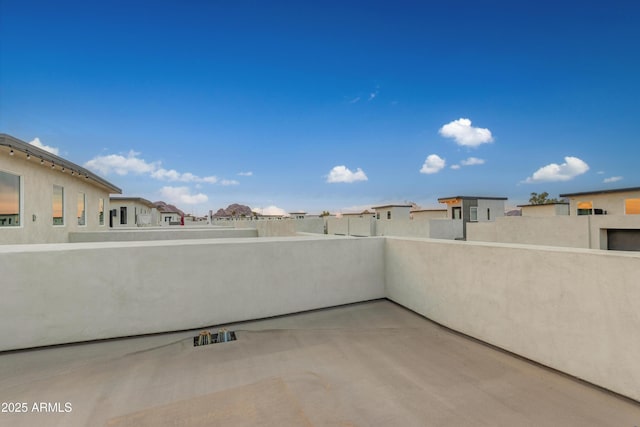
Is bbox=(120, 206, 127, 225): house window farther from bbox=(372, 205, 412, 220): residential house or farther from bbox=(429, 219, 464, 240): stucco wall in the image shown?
bbox=(372, 205, 412, 220): residential house

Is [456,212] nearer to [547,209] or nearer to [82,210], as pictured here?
[547,209]

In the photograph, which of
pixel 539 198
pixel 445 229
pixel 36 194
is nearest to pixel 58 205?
pixel 36 194

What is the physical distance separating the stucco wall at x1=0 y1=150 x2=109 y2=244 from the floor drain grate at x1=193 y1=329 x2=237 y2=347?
4575 mm

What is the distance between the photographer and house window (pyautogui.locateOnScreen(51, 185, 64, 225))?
23.5 feet

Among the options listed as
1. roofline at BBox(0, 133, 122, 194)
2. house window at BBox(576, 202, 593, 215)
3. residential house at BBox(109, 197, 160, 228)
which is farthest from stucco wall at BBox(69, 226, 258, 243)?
house window at BBox(576, 202, 593, 215)

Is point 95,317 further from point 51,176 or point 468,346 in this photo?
point 51,176

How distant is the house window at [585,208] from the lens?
53.4 ft

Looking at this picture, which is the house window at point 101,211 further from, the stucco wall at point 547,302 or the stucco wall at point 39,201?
the stucco wall at point 547,302

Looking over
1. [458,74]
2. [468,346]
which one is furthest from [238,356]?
[458,74]

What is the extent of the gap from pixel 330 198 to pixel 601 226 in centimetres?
4247

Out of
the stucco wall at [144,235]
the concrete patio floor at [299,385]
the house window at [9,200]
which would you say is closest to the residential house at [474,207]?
the stucco wall at [144,235]

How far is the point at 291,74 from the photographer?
17.0 m

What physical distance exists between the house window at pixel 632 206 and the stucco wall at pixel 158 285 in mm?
17494

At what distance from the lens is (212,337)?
384 centimetres
